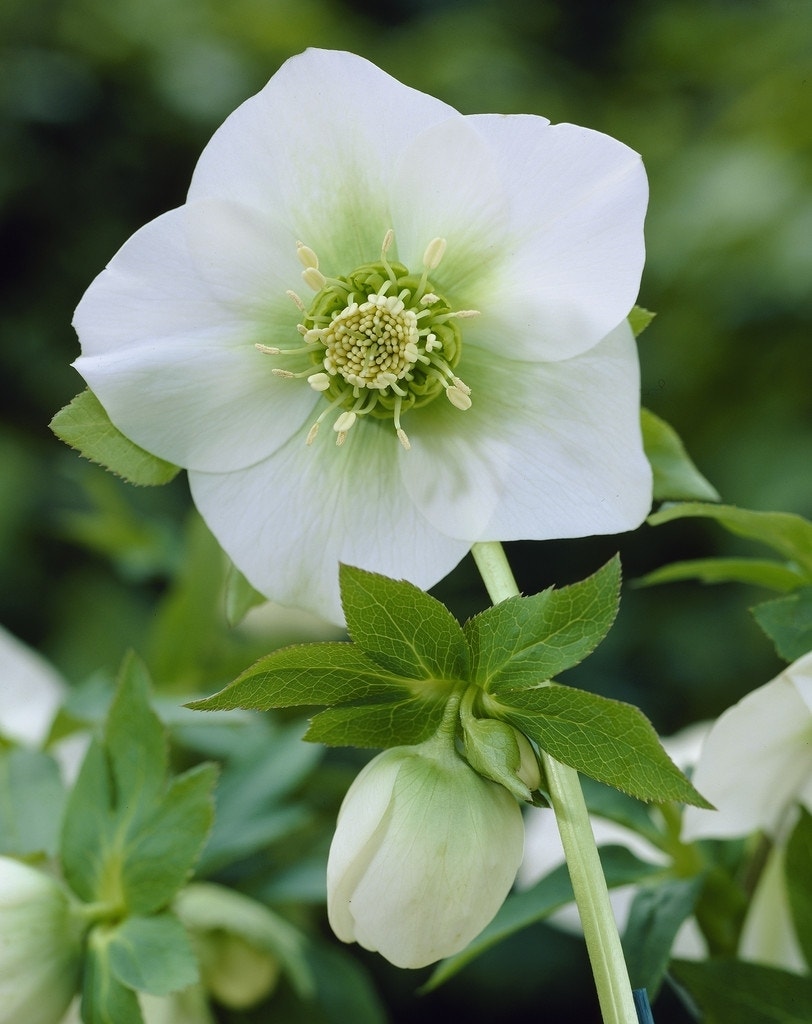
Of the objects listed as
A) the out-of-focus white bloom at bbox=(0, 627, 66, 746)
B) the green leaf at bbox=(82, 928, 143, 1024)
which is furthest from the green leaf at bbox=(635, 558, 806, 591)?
the out-of-focus white bloom at bbox=(0, 627, 66, 746)

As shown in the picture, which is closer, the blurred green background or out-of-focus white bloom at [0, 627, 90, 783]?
out-of-focus white bloom at [0, 627, 90, 783]

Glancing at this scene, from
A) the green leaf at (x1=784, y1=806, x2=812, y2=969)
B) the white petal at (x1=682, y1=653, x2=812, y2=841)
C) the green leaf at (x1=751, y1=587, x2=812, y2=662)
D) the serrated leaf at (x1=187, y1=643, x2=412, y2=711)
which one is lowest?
the green leaf at (x1=784, y1=806, x2=812, y2=969)

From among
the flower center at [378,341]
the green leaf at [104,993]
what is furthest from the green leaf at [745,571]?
the green leaf at [104,993]

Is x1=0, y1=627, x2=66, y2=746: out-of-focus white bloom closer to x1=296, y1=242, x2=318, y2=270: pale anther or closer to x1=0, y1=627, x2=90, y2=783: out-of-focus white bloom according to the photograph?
x1=0, y1=627, x2=90, y2=783: out-of-focus white bloom

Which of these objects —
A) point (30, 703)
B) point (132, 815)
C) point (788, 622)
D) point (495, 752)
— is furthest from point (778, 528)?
point (30, 703)

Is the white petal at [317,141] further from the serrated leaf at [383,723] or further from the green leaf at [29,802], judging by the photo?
the green leaf at [29,802]

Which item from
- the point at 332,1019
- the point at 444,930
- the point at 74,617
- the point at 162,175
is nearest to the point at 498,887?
the point at 444,930

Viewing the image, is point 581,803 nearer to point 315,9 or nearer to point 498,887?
point 498,887

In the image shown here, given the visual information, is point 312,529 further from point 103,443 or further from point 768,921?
point 768,921
